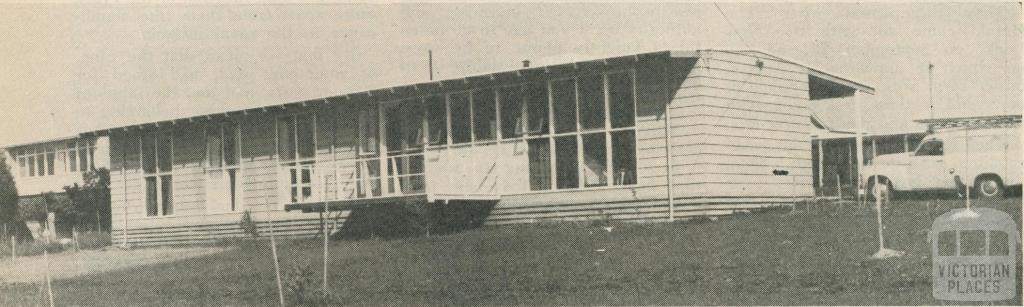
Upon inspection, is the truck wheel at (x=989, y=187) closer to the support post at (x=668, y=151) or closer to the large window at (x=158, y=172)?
the support post at (x=668, y=151)

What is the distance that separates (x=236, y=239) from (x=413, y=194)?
6.42m

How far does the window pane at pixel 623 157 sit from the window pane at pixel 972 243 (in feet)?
21.1

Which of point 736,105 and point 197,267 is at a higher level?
point 736,105

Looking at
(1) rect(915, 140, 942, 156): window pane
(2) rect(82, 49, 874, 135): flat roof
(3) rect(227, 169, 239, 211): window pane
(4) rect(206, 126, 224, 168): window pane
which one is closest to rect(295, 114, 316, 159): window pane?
(2) rect(82, 49, 874, 135): flat roof

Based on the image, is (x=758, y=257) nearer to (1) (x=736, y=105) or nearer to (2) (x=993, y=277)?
(2) (x=993, y=277)

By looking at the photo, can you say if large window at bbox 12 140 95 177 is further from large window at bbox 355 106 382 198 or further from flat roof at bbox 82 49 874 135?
large window at bbox 355 106 382 198

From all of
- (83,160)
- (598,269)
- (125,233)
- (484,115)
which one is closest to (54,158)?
(83,160)

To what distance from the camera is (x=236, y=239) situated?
2338 centimetres

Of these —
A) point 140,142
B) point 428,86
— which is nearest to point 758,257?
point 428,86

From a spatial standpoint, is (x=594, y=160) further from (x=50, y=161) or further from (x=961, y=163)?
(x=50, y=161)

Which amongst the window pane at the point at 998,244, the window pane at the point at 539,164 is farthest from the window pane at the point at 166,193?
the window pane at the point at 998,244

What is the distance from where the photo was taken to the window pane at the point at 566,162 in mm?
18547

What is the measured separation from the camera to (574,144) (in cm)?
1856

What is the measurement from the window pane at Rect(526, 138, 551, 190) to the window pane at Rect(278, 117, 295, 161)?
6.49 m
